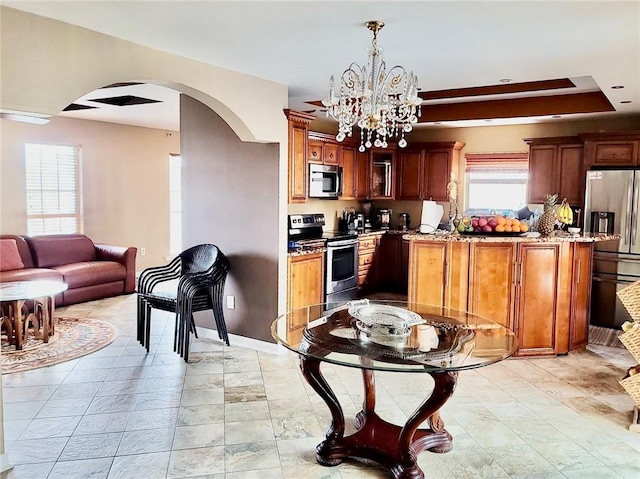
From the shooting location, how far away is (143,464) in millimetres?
2746

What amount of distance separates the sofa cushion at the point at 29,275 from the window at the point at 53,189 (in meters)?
0.95

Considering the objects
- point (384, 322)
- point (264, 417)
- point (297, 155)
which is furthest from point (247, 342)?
point (384, 322)

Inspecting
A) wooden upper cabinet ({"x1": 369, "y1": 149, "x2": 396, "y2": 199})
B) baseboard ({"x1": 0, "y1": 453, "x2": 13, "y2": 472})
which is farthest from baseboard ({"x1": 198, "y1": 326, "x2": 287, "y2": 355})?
wooden upper cabinet ({"x1": 369, "y1": 149, "x2": 396, "y2": 199})

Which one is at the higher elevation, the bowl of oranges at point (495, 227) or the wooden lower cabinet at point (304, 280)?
the bowl of oranges at point (495, 227)

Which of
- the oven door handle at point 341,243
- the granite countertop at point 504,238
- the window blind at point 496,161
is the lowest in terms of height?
the oven door handle at point 341,243

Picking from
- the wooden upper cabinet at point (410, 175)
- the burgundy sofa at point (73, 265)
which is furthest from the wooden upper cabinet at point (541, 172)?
the burgundy sofa at point (73, 265)

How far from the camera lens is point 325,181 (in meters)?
6.39

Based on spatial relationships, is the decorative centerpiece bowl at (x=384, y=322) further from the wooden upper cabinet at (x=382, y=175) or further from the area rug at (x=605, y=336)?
the wooden upper cabinet at (x=382, y=175)

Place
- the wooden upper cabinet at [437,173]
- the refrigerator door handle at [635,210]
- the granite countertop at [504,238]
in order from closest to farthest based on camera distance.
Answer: the granite countertop at [504,238]
the refrigerator door handle at [635,210]
the wooden upper cabinet at [437,173]

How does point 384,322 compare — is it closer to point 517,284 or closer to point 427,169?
point 517,284

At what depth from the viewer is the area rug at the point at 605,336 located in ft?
16.7

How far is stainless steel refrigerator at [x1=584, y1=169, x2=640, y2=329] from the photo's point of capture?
5496 millimetres

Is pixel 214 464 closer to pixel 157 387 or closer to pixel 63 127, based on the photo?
pixel 157 387

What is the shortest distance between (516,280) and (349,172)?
3.10 m
